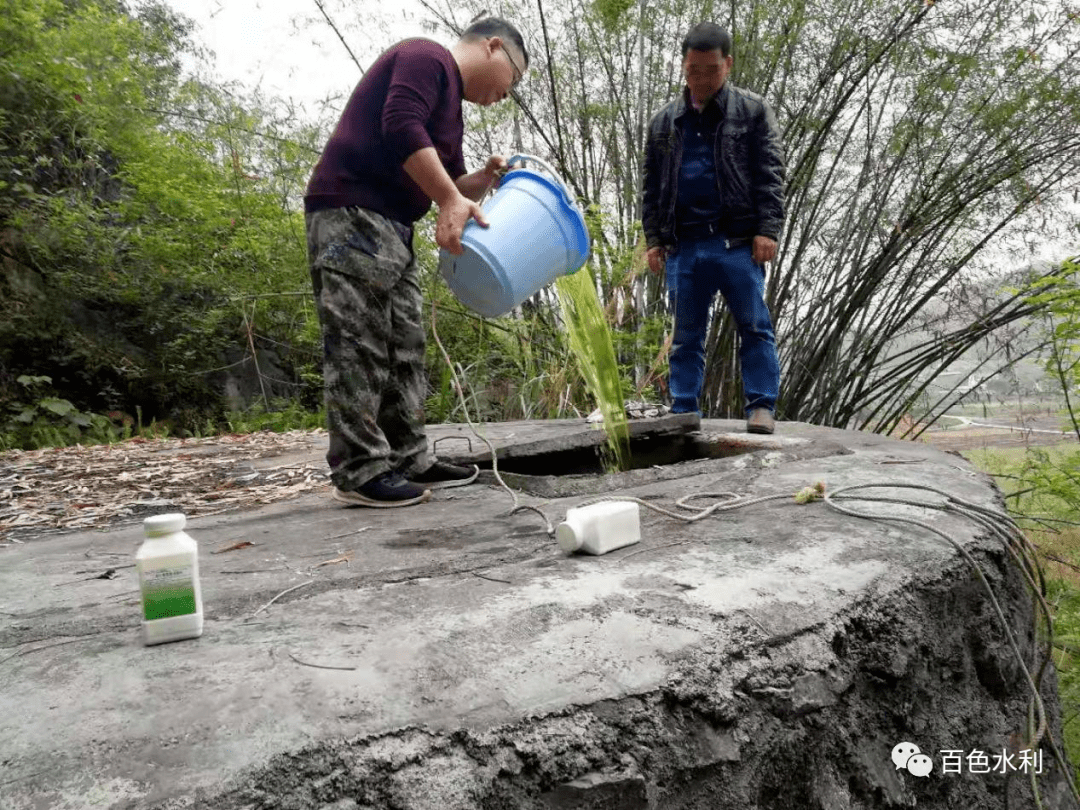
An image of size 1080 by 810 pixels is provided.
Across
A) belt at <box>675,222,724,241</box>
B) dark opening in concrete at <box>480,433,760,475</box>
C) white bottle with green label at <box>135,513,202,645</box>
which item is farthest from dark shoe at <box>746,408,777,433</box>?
white bottle with green label at <box>135,513,202,645</box>

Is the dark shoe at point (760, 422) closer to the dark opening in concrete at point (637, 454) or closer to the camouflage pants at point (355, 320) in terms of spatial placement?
the dark opening in concrete at point (637, 454)

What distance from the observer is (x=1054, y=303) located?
2.51 m

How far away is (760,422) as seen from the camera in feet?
8.60

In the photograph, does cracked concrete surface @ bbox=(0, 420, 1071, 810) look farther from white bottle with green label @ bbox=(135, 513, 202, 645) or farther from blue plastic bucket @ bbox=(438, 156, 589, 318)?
blue plastic bucket @ bbox=(438, 156, 589, 318)

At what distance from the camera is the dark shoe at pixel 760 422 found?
8.59 feet

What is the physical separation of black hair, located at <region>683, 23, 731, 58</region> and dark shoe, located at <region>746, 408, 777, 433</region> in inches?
52.9

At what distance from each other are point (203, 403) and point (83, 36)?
10.00 ft

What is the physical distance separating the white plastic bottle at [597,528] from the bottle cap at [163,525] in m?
0.60

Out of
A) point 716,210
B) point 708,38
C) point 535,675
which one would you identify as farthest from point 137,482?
point 708,38

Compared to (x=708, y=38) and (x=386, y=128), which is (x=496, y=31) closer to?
(x=386, y=128)

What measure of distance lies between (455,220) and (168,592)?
1056 mm

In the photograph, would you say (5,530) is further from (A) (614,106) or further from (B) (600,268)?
(A) (614,106)

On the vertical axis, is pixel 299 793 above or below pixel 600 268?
below

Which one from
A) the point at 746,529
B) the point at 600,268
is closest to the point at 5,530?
the point at 746,529
